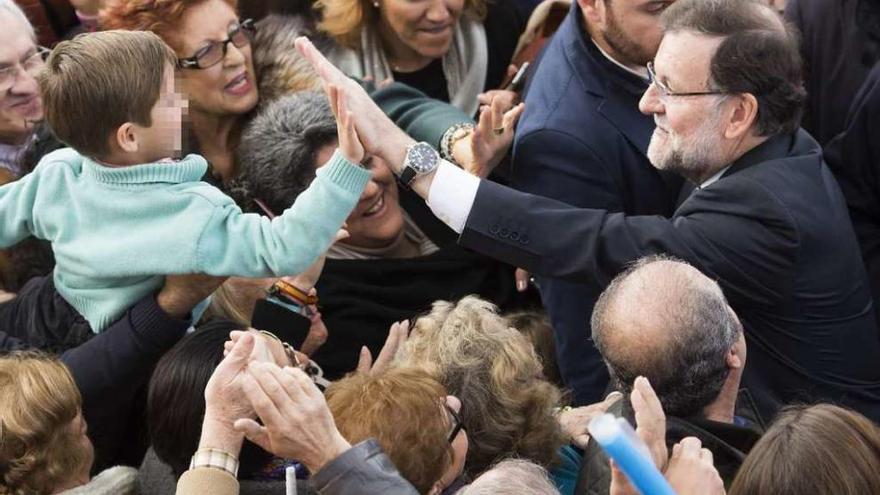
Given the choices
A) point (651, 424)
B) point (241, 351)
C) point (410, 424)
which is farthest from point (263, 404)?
point (651, 424)

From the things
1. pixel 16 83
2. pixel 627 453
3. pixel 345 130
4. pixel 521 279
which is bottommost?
pixel 521 279

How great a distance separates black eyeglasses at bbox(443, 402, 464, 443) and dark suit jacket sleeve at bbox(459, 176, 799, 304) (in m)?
→ 0.70

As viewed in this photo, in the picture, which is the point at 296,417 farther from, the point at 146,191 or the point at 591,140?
the point at 591,140

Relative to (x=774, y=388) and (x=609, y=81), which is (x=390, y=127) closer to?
(x=609, y=81)

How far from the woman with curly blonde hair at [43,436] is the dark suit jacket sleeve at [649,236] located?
1049 mm

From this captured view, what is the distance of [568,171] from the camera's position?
148 inches

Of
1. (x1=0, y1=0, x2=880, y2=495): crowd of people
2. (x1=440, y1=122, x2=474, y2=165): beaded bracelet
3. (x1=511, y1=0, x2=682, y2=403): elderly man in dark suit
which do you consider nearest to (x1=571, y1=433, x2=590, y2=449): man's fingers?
(x1=0, y1=0, x2=880, y2=495): crowd of people

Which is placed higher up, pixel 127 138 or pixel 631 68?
pixel 127 138

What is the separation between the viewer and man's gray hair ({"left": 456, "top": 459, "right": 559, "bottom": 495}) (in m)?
2.42

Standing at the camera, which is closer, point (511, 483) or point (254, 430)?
point (511, 483)

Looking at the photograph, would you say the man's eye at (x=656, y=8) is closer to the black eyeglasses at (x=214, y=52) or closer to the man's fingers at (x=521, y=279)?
the man's fingers at (x=521, y=279)

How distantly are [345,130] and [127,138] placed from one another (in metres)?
0.49

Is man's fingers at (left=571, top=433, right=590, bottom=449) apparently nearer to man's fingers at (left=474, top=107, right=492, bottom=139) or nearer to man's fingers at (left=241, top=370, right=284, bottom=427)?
man's fingers at (left=474, top=107, right=492, bottom=139)

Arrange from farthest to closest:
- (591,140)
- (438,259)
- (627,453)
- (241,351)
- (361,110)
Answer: (438,259)
(591,140)
(361,110)
(241,351)
(627,453)
